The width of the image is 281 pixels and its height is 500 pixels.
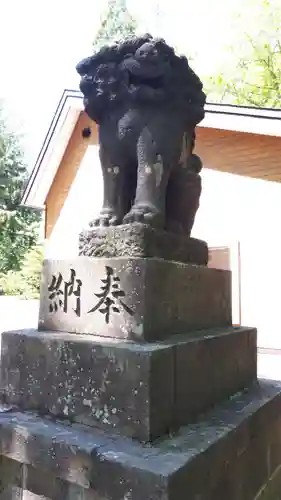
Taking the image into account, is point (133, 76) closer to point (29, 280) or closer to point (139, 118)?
point (139, 118)

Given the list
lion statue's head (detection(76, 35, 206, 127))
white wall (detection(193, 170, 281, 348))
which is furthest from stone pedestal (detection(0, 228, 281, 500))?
white wall (detection(193, 170, 281, 348))

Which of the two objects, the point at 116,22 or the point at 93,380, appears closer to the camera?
the point at 93,380

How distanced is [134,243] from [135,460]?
0.82 m

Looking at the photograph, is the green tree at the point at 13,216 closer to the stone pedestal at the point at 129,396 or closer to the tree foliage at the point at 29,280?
the tree foliage at the point at 29,280

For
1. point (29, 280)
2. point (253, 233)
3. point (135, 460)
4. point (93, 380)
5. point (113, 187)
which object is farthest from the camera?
point (29, 280)

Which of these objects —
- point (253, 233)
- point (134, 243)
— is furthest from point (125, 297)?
point (253, 233)

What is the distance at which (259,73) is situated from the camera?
447 inches

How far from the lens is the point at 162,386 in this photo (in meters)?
1.44

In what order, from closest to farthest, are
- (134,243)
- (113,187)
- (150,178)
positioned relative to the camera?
1. (134,243)
2. (150,178)
3. (113,187)

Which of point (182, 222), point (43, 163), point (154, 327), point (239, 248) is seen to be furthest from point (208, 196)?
point (154, 327)

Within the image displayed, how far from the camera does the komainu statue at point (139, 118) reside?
6.14 ft

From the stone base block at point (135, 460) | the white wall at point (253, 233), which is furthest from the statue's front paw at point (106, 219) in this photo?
the white wall at point (253, 233)

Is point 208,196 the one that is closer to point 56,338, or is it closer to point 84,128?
point 84,128

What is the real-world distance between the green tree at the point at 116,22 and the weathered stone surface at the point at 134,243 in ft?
51.8
